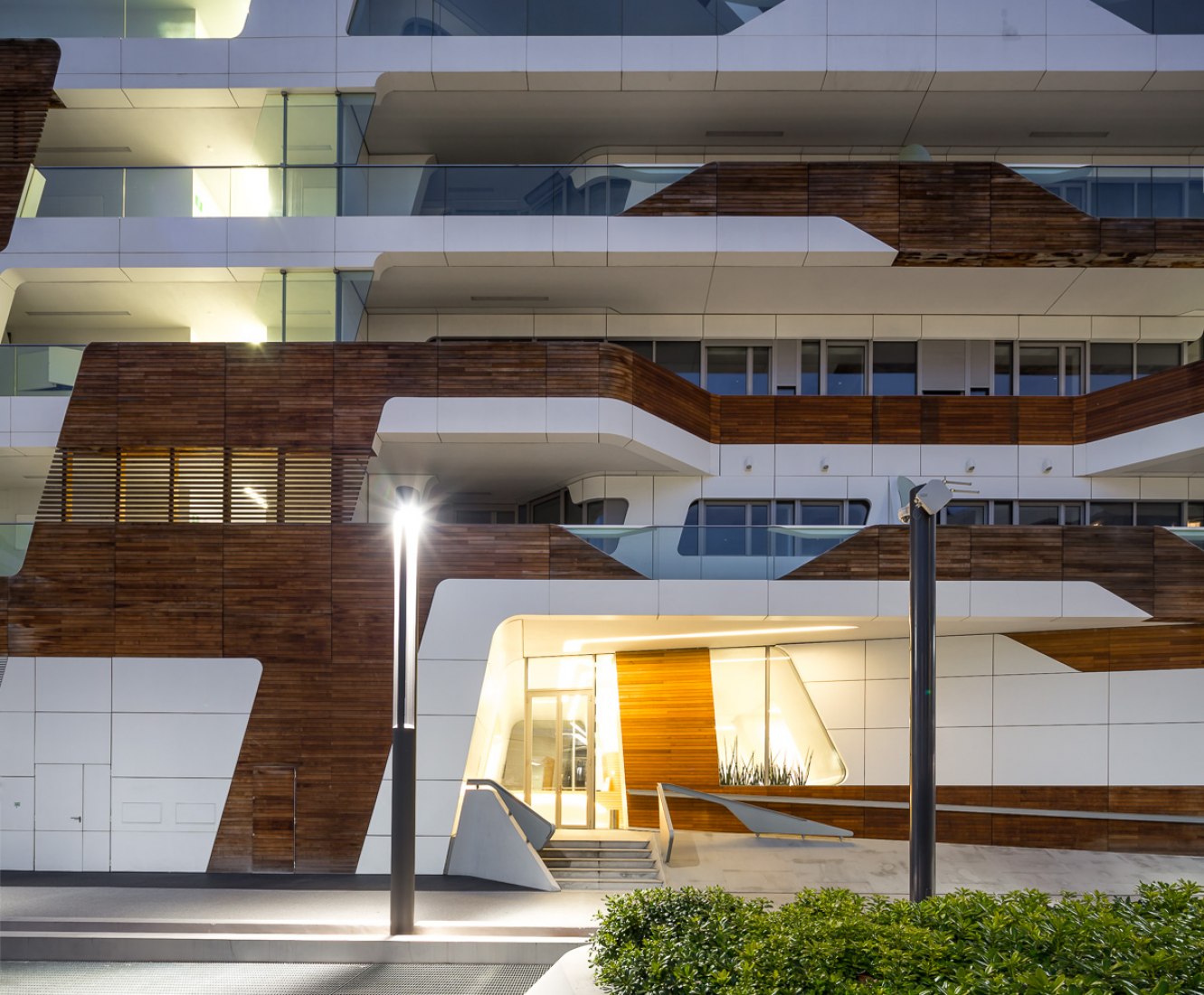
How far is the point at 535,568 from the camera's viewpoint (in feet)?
49.4

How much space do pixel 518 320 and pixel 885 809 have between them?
11836 millimetres

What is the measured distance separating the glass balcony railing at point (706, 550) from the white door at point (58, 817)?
894 cm

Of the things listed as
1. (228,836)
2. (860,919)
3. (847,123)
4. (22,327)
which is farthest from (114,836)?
(847,123)

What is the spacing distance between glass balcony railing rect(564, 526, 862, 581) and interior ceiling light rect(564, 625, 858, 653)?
5.26 ft

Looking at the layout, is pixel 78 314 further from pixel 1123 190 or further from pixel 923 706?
pixel 1123 190

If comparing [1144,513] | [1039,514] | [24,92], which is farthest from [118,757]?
[1144,513]

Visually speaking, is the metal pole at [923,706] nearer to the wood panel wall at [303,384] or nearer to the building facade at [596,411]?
the building facade at [596,411]

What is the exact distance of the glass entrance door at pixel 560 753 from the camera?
59.7ft

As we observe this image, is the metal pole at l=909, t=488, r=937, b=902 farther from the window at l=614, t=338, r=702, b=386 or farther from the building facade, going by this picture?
the window at l=614, t=338, r=702, b=386

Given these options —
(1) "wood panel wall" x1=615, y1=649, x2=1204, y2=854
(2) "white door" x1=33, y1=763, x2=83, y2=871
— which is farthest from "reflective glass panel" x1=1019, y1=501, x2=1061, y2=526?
(2) "white door" x1=33, y1=763, x2=83, y2=871

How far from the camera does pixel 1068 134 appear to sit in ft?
60.8

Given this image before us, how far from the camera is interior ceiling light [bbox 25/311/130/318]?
18.5 m

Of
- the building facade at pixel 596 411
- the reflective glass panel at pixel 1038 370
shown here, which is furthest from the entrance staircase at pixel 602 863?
the reflective glass panel at pixel 1038 370

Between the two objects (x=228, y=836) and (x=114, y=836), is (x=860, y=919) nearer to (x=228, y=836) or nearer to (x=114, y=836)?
(x=228, y=836)
